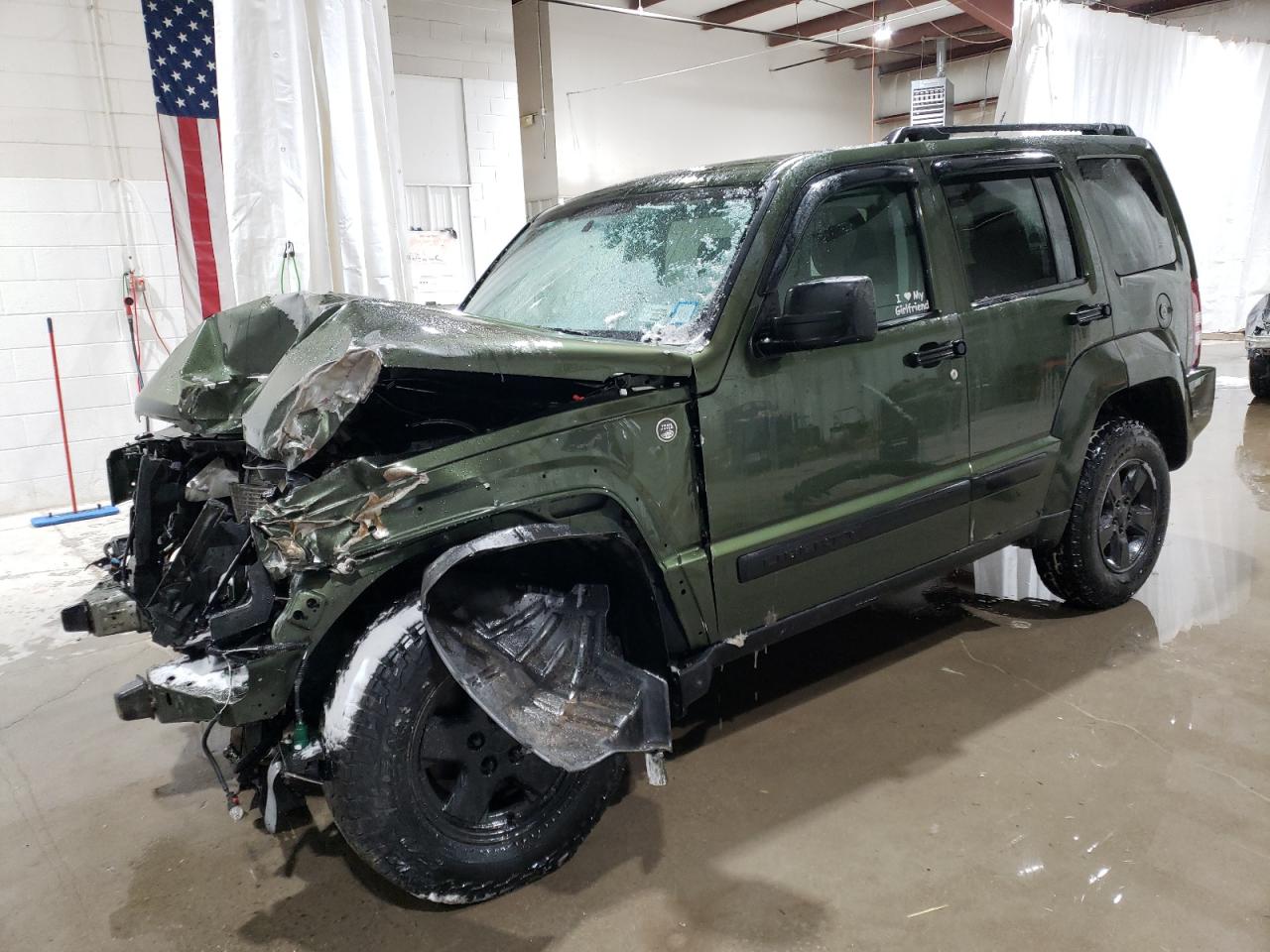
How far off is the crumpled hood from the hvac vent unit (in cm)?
789

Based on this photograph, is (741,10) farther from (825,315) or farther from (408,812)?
(408,812)

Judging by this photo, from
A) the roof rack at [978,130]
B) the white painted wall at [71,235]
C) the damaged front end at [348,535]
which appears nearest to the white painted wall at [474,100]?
the white painted wall at [71,235]

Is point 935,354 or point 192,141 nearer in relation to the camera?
point 935,354

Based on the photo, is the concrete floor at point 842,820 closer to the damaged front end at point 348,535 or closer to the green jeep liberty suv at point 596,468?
the green jeep liberty suv at point 596,468

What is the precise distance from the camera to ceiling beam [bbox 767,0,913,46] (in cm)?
1097

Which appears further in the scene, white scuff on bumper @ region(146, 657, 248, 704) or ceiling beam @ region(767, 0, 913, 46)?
ceiling beam @ region(767, 0, 913, 46)

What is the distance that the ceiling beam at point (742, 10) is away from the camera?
1064 centimetres

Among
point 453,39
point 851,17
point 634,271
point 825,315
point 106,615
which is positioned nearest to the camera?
point 825,315

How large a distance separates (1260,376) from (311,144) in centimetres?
823

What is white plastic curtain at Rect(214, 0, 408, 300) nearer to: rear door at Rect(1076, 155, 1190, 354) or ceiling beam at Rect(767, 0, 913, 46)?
rear door at Rect(1076, 155, 1190, 354)

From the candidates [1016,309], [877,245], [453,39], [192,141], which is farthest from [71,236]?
[1016,309]

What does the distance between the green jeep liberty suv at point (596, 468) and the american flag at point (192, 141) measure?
4218 millimetres

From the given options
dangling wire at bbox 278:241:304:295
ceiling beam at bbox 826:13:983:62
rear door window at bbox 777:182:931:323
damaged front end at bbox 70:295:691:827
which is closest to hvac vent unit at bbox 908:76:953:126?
ceiling beam at bbox 826:13:983:62

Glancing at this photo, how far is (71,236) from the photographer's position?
20.5 feet
